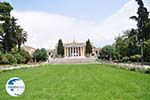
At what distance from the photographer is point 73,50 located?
178000 millimetres

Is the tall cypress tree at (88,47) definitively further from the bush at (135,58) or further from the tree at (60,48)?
the bush at (135,58)

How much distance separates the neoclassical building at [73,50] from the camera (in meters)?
175

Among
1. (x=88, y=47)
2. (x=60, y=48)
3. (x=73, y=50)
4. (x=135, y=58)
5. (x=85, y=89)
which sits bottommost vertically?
(x=85, y=89)

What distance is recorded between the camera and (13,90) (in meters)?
8.95

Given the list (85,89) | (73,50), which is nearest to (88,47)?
(73,50)

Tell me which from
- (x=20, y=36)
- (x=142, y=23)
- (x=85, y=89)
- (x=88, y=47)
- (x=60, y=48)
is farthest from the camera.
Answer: (x=88, y=47)

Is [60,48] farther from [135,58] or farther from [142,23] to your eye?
[142,23]

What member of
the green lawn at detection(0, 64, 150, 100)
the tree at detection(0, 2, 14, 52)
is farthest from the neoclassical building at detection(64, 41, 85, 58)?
the green lawn at detection(0, 64, 150, 100)

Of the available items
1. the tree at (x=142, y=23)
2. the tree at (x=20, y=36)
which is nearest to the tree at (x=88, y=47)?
the tree at (x=20, y=36)

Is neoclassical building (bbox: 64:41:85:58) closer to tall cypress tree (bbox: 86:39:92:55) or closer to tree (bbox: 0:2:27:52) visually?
tall cypress tree (bbox: 86:39:92:55)

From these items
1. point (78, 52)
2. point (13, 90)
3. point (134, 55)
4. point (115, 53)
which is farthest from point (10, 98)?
point (78, 52)

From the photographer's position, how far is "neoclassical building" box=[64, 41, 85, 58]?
574ft

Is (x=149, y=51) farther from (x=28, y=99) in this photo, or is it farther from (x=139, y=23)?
(x=28, y=99)

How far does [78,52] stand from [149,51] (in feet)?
314
